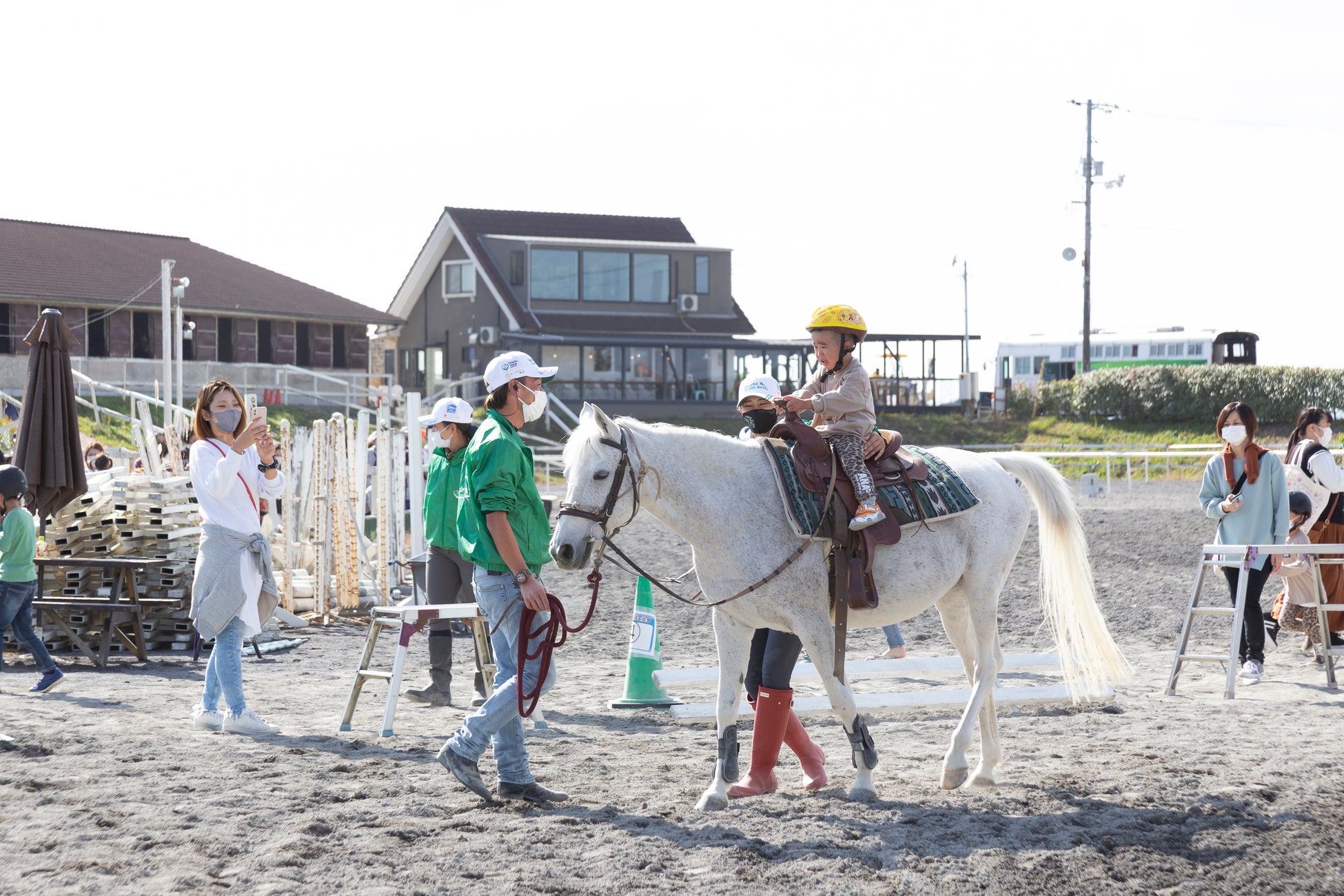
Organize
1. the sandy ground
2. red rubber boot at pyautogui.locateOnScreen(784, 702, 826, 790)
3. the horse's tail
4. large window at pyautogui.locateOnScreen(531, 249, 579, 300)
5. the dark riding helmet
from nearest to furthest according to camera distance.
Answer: the sandy ground
red rubber boot at pyautogui.locateOnScreen(784, 702, 826, 790)
the horse's tail
the dark riding helmet
large window at pyautogui.locateOnScreen(531, 249, 579, 300)

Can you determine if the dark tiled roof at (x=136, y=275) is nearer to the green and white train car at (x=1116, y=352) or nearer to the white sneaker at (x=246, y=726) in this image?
the green and white train car at (x=1116, y=352)

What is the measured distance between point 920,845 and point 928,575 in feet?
4.89

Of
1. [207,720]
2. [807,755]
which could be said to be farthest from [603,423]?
[207,720]

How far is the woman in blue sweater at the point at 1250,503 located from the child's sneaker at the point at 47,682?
8.12 m

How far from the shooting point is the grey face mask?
6.87 metres

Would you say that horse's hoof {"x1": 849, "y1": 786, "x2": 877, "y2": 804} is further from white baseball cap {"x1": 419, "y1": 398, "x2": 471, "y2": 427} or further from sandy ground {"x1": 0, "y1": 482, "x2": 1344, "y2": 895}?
white baseball cap {"x1": 419, "y1": 398, "x2": 471, "y2": 427}

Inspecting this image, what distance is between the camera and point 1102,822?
4.97 meters

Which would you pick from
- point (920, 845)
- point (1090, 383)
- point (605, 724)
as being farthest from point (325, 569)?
point (1090, 383)

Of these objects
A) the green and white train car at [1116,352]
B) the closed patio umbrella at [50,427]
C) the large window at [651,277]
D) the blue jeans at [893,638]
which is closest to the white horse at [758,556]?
the blue jeans at [893,638]

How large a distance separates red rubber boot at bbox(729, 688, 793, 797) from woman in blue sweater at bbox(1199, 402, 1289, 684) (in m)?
4.52

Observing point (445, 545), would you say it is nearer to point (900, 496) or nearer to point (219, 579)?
point (219, 579)

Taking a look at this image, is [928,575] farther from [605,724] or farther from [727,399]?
[727,399]

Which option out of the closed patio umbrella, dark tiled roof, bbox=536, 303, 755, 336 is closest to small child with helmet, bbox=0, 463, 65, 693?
the closed patio umbrella

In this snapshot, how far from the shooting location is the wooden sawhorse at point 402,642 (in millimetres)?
6797
